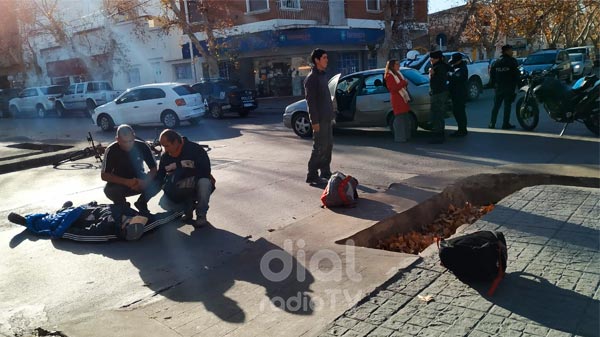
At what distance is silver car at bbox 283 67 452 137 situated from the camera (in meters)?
10.7

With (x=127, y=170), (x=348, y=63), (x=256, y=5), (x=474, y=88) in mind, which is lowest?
(x=127, y=170)

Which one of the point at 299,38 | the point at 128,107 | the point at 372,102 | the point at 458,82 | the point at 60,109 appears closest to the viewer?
the point at 458,82

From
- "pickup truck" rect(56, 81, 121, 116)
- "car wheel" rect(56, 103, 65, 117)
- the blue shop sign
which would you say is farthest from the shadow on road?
"car wheel" rect(56, 103, 65, 117)

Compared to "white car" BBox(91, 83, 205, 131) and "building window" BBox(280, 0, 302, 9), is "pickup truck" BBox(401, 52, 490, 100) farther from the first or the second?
"building window" BBox(280, 0, 302, 9)

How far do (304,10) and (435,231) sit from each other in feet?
79.0

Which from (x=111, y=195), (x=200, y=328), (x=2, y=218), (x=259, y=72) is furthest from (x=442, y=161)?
(x=259, y=72)

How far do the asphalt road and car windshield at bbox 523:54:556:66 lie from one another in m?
11.3

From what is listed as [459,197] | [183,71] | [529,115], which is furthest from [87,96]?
[459,197]

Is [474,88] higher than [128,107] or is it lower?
lower

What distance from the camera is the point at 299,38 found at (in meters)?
25.8

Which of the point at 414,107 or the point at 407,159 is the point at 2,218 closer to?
the point at 407,159

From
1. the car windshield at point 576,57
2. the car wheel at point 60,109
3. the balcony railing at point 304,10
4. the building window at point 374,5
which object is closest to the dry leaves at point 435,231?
the balcony railing at point 304,10

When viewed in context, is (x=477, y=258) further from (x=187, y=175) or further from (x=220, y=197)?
(x=220, y=197)

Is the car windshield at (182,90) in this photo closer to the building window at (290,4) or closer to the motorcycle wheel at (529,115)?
the motorcycle wheel at (529,115)
